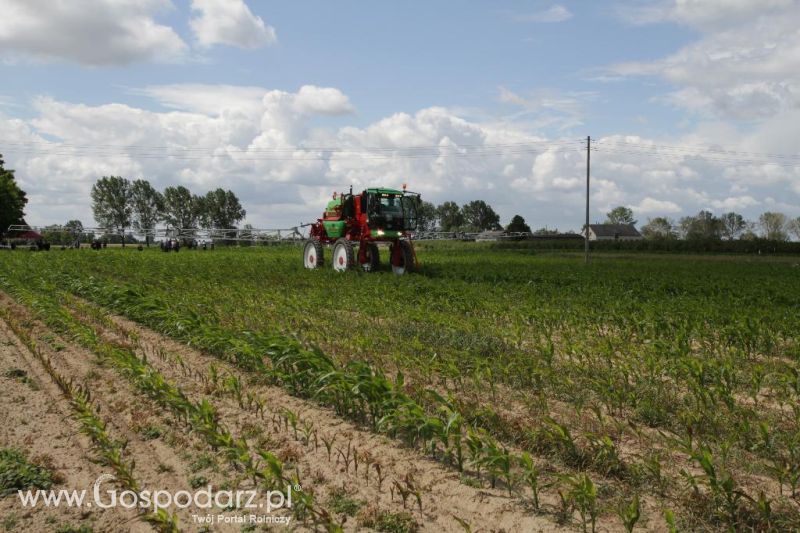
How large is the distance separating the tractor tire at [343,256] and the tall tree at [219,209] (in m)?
86.0

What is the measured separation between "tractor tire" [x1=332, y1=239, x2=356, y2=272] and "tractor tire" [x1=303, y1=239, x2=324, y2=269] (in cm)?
176

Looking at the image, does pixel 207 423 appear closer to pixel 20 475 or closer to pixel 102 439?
pixel 102 439

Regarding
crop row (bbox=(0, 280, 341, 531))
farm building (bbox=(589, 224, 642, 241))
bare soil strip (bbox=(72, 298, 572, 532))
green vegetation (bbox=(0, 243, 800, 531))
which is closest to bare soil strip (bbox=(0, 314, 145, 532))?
crop row (bbox=(0, 280, 341, 531))

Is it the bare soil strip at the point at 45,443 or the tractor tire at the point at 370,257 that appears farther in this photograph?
the tractor tire at the point at 370,257

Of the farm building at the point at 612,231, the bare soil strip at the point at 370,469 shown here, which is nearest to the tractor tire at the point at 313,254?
the bare soil strip at the point at 370,469

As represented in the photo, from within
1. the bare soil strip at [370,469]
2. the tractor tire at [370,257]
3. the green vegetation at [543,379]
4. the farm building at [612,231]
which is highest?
the farm building at [612,231]

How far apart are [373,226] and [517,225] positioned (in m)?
76.0

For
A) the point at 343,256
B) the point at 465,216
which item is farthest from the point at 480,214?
the point at 343,256

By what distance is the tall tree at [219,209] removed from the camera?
103938mm

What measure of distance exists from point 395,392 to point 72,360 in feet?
17.4

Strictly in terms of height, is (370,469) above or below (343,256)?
below

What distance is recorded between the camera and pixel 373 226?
20.2 metres

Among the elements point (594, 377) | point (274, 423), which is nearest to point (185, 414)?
point (274, 423)

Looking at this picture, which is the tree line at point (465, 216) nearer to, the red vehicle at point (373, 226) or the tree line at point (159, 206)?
the tree line at point (159, 206)
